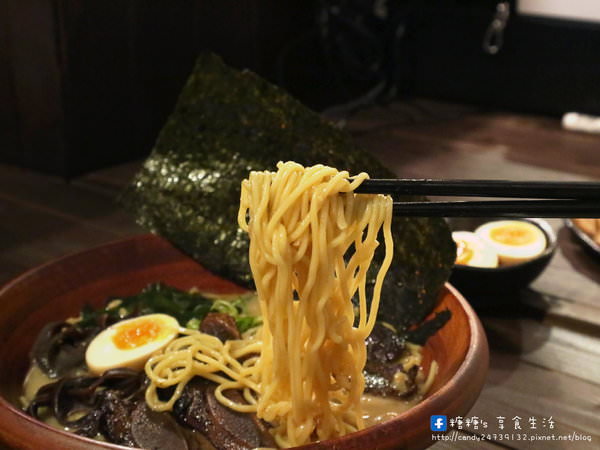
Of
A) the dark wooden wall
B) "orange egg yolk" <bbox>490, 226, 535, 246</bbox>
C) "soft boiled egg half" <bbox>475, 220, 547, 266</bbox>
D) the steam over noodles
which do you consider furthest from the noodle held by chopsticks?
the dark wooden wall

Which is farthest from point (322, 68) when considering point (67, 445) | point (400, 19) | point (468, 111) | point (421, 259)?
point (67, 445)

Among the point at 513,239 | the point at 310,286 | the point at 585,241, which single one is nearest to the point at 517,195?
the point at 310,286

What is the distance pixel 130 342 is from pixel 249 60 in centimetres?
218

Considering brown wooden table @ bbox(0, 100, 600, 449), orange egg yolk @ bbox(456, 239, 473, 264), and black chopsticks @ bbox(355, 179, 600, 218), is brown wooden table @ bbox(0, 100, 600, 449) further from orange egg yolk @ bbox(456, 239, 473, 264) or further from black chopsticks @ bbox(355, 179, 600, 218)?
black chopsticks @ bbox(355, 179, 600, 218)

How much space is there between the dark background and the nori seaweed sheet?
1.03 metres

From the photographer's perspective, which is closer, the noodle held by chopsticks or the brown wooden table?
the noodle held by chopsticks

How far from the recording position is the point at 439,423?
1028 millimetres

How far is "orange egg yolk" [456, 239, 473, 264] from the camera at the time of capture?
5.59ft

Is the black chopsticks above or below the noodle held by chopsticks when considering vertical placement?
above

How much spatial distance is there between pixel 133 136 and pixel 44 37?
53cm

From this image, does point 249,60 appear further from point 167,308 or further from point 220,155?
point 167,308

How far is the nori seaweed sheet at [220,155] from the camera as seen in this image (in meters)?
1.56

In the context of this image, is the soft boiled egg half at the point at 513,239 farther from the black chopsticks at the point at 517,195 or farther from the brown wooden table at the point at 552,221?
the black chopsticks at the point at 517,195

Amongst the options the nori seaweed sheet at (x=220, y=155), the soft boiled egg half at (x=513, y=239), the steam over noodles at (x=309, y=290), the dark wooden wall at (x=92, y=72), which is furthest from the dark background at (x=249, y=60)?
the steam over noodles at (x=309, y=290)
